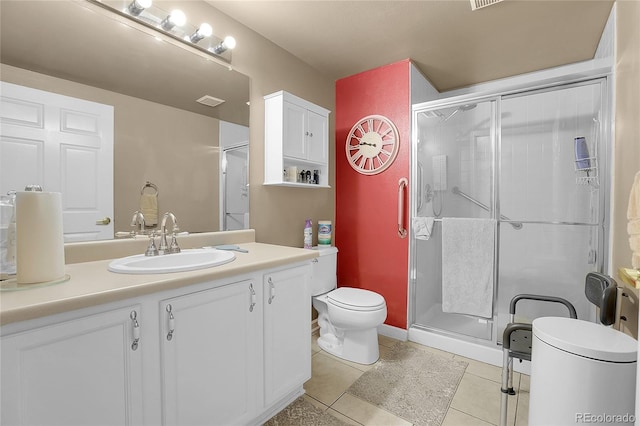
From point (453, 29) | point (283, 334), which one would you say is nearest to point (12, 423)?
point (283, 334)

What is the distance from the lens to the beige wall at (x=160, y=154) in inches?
56.9

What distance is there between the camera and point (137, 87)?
160 cm

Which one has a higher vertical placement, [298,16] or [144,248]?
[298,16]

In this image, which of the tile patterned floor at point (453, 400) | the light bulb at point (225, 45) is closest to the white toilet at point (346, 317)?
the tile patterned floor at point (453, 400)

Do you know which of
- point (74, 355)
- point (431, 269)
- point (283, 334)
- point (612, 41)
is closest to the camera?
point (74, 355)

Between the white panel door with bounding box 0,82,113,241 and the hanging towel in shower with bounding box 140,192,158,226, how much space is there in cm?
15

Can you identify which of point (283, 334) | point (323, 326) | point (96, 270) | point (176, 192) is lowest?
point (323, 326)

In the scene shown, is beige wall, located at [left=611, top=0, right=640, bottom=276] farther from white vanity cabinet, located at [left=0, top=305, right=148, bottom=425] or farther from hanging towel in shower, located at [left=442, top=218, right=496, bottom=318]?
white vanity cabinet, located at [left=0, top=305, right=148, bottom=425]

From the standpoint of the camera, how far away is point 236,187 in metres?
2.09

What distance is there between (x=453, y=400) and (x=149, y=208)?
2.10 meters

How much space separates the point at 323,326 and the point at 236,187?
1360 millimetres

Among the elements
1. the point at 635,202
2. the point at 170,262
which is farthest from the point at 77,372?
the point at 635,202

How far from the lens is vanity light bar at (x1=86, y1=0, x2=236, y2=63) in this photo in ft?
5.14

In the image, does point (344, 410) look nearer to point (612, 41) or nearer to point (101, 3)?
point (101, 3)
